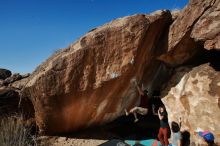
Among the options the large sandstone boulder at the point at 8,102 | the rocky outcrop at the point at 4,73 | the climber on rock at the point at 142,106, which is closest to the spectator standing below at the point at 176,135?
the climber on rock at the point at 142,106

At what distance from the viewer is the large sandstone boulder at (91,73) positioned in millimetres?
7094

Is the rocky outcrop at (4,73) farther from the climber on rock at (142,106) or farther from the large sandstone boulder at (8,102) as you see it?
the climber on rock at (142,106)

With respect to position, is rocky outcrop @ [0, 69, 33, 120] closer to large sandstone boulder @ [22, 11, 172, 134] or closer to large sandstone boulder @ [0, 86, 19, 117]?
large sandstone boulder @ [0, 86, 19, 117]

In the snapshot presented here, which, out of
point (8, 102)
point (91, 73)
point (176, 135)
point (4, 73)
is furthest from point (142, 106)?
point (4, 73)

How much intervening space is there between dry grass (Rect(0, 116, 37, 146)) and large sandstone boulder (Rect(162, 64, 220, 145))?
3.51 m

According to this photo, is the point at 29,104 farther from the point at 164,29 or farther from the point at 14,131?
the point at 164,29

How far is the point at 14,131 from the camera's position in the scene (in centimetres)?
687

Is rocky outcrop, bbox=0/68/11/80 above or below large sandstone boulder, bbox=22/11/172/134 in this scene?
above

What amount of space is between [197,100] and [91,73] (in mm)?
2554

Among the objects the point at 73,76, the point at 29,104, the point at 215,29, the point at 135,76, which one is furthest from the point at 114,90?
the point at 215,29

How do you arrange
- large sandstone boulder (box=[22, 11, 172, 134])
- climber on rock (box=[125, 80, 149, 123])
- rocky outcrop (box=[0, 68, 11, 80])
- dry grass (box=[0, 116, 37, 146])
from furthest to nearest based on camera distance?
rocky outcrop (box=[0, 68, 11, 80]), climber on rock (box=[125, 80, 149, 123]), large sandstone boulder (box=[22, 11, 172, 134]), dry grass (box=[0, 116, 37, 146])

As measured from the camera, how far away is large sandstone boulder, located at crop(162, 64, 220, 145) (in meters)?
6.58

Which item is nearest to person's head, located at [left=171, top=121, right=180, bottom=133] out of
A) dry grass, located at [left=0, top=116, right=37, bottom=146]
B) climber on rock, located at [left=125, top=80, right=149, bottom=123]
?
climber on rock, located at [left=125, top=80, right=149, bottom=123]

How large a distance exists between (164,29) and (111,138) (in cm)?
316
